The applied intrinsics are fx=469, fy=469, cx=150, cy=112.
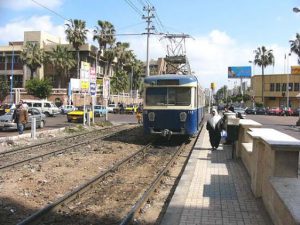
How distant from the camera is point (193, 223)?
673 cm

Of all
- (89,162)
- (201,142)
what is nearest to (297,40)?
(201,142)

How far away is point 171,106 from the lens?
756 inches

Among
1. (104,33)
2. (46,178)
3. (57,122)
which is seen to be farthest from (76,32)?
(46,178)

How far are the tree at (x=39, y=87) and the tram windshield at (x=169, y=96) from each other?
174 ft

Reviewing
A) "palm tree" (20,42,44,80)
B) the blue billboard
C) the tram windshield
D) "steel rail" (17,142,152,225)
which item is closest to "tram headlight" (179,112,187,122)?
the tram windshield

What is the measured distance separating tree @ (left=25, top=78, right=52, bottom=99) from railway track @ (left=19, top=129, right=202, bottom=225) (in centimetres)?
5830

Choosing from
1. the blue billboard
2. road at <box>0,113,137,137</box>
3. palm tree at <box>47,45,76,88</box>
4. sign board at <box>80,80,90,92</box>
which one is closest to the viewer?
road at <box>0,113,137,137</box>

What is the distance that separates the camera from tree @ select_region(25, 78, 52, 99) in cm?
7006

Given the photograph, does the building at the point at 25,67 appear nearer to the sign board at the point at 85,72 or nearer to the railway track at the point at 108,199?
the sign board at the point at 85,72

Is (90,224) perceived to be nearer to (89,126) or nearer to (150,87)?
(150,87)

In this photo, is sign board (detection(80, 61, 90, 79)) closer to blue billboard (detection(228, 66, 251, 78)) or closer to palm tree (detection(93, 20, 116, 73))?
palm tree (detection(93, 20, 116, 73))

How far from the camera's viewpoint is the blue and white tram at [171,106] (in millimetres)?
19078

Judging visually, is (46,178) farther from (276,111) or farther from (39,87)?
(276,111)

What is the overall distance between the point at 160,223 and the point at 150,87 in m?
13.0
